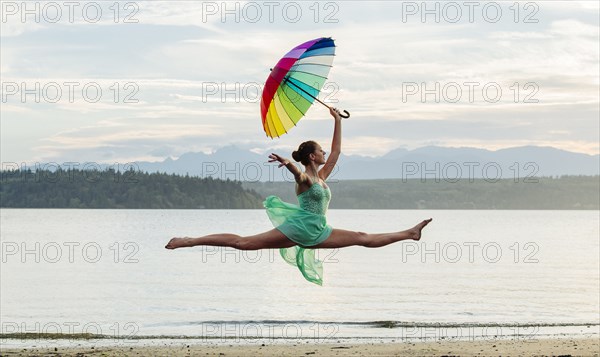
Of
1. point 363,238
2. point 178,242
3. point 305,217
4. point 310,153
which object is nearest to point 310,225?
point 305,217

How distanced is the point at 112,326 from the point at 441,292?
1839 centimetres

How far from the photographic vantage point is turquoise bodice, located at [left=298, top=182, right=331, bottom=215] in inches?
511

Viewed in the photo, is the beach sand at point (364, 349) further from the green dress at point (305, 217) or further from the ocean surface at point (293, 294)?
the green dress at point (305, 217)

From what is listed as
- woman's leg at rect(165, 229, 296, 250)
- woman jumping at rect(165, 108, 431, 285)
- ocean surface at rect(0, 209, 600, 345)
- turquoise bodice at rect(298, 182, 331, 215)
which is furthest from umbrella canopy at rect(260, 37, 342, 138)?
ocean surface at rect(0, 209, 600, 345)

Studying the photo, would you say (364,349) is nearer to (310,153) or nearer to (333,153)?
(333,153)

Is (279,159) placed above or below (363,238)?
above

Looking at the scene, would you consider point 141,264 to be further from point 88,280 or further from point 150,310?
point 150,310

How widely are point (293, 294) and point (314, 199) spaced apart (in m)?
28.5

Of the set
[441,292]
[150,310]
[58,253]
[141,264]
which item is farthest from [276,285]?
[58,253]

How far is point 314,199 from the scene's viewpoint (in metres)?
13.1

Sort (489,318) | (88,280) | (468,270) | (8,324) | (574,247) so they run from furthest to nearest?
(574,247) → (468,270) → (88,280) → (489,318) → (8,324)

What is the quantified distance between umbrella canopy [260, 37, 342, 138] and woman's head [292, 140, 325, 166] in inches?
15.6

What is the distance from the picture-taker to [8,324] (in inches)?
1208

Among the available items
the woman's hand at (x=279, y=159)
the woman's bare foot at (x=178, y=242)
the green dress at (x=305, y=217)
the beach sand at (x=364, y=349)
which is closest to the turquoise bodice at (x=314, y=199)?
the green dress at (x=305, y=217)
